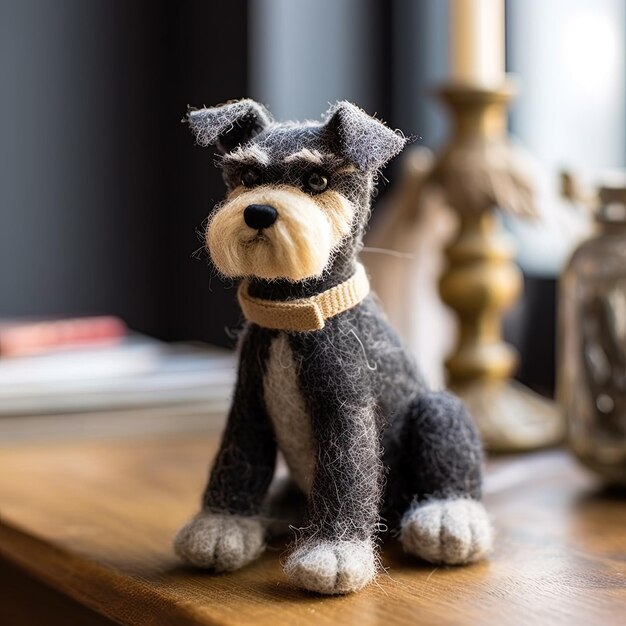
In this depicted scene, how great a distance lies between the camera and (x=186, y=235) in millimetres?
1513

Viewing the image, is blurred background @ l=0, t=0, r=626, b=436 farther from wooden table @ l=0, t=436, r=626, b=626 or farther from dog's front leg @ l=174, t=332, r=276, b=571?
dog's front leg @ l=174, t=332, r=276, b=571

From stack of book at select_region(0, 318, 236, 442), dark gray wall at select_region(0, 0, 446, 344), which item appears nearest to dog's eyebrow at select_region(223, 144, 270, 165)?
stack of book at select_region(0, 318, 236, 442)

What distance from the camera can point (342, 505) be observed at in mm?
542

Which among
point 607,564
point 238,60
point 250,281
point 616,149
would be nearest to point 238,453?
point 250,281

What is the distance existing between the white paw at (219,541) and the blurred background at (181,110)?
0.63 meters

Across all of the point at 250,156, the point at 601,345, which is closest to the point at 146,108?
the point at 601,345

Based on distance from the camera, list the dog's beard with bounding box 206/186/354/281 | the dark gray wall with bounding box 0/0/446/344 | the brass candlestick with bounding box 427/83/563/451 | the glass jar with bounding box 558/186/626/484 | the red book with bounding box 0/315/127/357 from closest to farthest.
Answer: the dog's beard with bounding box 206/186/354/281 < the glass jar with bounding box 558/186/626/484 < the brass candlestick with bounding box 427/83/563/451 < the red book with bounding box 0/315/127/357 < the dark gray wall with bounding box 0/0/446/344

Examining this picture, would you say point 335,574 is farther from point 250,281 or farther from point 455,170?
point 455,170

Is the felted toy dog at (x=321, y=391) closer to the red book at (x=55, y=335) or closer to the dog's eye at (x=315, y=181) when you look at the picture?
the dog's eye at (x=315, y=181)

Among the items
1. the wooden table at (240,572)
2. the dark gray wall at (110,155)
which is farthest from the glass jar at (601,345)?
the dark gray wall at (110,155)

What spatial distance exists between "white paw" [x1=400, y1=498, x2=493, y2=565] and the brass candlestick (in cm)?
29

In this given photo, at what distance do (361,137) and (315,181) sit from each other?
1.2 inches

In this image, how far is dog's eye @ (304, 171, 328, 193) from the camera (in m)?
0.53

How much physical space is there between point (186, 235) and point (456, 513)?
987 mm
